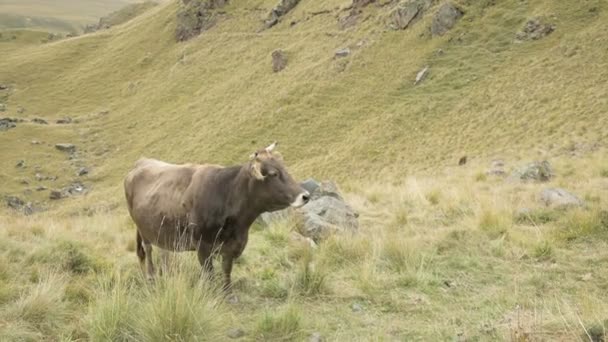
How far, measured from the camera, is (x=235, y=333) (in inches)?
233

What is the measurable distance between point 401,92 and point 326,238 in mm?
38413

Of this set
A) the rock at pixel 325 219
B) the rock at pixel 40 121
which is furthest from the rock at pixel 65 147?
the rock at pixel 325 219

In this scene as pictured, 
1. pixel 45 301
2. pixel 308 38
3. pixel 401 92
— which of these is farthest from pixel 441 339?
pixel 308 38

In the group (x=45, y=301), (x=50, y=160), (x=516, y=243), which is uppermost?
(x=45, y=301)

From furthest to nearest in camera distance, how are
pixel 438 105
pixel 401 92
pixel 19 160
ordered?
pixel 19 160 < pixel 401 92 < pixel 438 105

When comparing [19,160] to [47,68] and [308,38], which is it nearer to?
[308,38]

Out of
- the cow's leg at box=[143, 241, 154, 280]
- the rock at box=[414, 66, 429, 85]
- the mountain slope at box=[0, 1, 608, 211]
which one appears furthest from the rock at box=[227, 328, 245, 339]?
the rock at box=[414, 66, 429, 85]

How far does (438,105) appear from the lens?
42.6 m

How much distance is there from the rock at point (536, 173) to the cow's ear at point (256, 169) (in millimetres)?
13460

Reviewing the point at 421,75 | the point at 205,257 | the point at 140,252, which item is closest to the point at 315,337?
the point at 205,257

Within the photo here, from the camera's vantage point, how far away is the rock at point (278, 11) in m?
78.6

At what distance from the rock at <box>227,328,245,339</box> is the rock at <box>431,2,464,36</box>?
165 feet

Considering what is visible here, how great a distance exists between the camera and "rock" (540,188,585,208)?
1197 centimetres

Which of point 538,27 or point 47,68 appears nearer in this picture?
point 538,27
